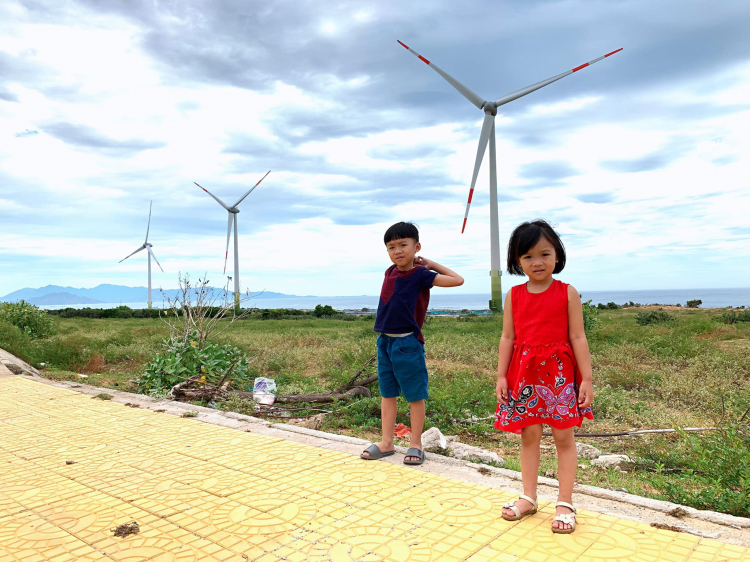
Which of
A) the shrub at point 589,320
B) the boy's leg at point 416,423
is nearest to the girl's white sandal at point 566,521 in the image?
the boy's leg at point 416,423

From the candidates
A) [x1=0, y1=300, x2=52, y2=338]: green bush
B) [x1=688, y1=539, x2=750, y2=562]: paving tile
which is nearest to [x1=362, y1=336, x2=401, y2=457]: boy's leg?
[x1=688, y1=539, x2=750, y2=562]: paving tile

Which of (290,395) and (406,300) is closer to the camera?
(406,300)

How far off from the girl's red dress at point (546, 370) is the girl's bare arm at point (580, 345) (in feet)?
0.09

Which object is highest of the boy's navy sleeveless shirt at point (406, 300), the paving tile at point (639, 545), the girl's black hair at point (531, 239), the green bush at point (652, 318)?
the girl's black hair at point (531, 239)

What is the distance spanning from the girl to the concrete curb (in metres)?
0.49

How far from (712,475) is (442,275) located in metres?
2.13

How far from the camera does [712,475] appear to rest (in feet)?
11.4

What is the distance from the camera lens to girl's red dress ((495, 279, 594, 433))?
8.66 ft

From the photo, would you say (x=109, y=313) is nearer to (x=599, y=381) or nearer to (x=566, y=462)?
(x=599, y=381)

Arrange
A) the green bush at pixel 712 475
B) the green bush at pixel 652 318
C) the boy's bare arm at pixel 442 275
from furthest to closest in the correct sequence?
1. the green bush at pixel 652 318
2. the boy's bare arm at pixel 442 275
3. the green bush at pixel 712 475

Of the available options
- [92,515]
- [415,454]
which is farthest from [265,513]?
[415,454]

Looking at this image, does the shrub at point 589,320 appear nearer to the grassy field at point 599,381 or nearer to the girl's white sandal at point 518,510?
the grassy field at point 599,381

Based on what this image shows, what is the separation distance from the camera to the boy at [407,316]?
3639mm

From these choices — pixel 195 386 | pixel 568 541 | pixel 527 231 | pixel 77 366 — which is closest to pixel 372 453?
pixel 568 541
